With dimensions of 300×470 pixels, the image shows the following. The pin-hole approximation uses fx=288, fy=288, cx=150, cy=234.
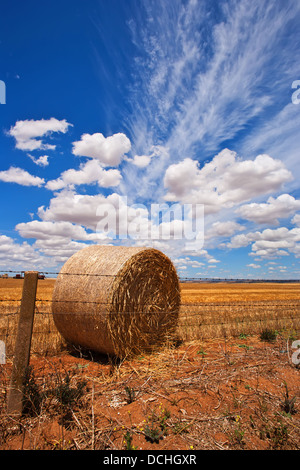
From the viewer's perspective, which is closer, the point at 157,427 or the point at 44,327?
the point at 157,427

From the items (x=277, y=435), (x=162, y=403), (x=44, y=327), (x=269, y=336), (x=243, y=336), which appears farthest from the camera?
(x=243, y=336)

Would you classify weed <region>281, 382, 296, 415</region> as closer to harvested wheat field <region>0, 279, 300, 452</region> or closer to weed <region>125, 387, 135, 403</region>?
harvested wheat field <region>0, 279, 300, 452</region>

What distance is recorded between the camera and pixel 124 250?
22.9ft

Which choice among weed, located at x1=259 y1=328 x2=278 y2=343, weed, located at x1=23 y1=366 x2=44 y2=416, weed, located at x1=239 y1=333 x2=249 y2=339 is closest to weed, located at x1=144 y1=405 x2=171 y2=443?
weed, located at x1=23 y1=366 x2=44 y2=416

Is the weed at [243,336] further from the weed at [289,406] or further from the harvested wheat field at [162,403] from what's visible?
the weed at [289,406]

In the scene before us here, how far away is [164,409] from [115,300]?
2.65 meters

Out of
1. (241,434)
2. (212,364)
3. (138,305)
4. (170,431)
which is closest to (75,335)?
(138,305)

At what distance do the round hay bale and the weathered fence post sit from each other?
191cm

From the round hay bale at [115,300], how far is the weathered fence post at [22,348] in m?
1.91

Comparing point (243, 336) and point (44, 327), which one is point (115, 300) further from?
point (243, 336)

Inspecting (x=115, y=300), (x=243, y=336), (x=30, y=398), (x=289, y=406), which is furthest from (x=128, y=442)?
(x=243, y=336)

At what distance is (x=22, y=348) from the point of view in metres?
3.85
